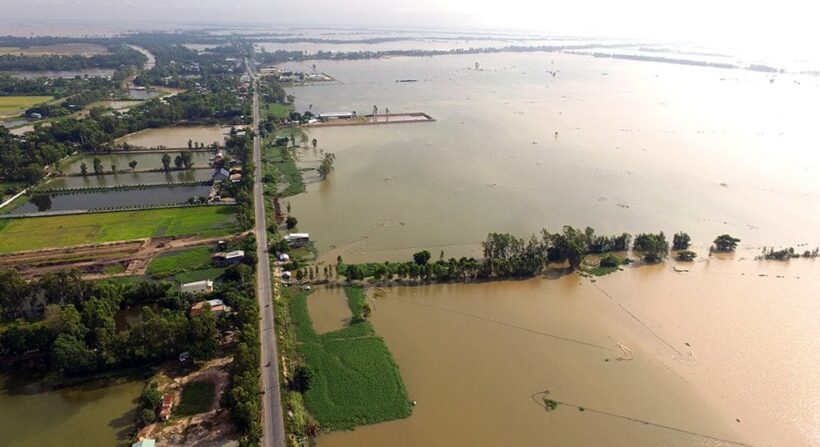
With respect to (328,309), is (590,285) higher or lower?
higher

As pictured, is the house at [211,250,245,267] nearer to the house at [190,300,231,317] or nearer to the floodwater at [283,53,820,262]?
the house at [190,300,231,317]

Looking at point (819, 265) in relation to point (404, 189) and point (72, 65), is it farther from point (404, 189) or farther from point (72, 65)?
point (72, 65)

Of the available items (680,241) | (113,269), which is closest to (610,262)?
(680,241)

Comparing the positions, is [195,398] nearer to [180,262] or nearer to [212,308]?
[212,308]

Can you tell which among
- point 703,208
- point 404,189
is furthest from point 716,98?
point 404,189

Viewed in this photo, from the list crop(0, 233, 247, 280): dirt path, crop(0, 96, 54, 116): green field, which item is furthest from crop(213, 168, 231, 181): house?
crop(0, 96, 54, 116): green field

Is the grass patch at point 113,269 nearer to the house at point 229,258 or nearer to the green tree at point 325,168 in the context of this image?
the house at point 229,258

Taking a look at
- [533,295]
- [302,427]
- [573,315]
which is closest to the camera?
[302,427]
